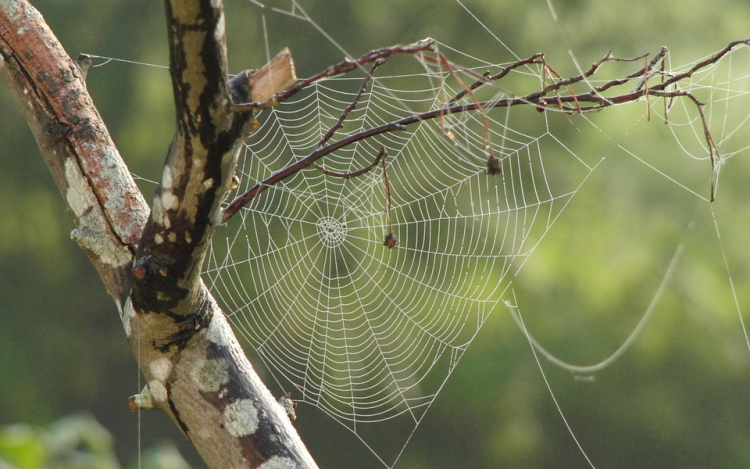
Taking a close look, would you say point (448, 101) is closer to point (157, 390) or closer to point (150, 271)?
point (150, 271)

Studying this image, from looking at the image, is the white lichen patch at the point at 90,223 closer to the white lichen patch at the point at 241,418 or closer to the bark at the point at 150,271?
the bark at the point at 150,271

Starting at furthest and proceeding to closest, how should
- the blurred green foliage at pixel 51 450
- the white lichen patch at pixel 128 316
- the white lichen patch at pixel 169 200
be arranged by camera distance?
the blurred green foliage at pixel 51 450
the white lichen patch at pixel 128 316
the white lichen patch at pixel 169 200

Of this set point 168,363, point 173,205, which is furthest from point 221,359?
point 173,205

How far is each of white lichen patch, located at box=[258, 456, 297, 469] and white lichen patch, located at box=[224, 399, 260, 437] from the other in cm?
Result: 4

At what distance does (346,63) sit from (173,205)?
219 mm

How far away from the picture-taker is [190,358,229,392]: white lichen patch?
0.82 metres

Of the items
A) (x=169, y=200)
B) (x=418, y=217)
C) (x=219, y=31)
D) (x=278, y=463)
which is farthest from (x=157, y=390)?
(x=418, y=217)

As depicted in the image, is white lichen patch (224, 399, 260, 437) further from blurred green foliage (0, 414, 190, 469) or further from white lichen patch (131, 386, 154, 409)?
blurred green foliage (0, 414, 190, 469)

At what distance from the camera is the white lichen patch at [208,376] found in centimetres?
82

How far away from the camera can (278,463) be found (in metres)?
0.82

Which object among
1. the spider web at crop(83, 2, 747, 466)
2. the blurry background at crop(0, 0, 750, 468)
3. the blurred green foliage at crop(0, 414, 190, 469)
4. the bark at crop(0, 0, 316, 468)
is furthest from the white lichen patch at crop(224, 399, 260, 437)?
the blurry background at crop(0, 0, 750, 468)

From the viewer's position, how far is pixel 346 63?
548 mm

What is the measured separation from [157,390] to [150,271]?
0.63ft

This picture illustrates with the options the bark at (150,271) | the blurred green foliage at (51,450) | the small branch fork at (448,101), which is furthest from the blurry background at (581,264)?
the bark at (150,271)
